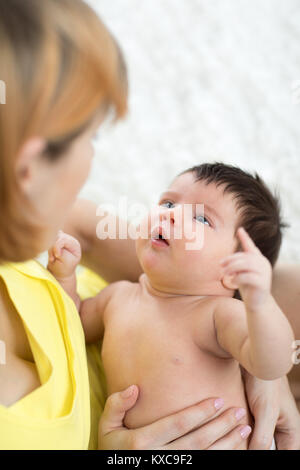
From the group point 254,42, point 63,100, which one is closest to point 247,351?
point 63,100

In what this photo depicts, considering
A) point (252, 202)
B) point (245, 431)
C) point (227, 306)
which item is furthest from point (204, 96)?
point (245, 431)

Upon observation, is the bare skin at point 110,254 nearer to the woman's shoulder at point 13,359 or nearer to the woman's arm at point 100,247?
the woman's arm at point 100,247

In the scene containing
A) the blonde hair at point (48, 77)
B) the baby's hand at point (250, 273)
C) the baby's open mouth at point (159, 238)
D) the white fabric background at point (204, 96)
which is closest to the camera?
the blonde hair at point (48, 77)

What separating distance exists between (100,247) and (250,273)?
1.72 feet

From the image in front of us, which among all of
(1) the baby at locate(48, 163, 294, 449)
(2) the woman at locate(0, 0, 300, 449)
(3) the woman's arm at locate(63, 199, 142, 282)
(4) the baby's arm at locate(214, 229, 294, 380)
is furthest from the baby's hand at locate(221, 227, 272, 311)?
(3) the woman's arm at locate(63, 199, 142, 282)

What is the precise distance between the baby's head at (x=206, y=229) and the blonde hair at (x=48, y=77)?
1.13ft

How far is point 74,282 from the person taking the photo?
1053 mm

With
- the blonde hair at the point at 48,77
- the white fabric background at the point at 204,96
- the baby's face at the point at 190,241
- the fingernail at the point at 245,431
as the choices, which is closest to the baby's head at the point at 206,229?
the baby's face at the point at 190,241

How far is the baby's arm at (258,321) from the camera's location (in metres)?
0.71

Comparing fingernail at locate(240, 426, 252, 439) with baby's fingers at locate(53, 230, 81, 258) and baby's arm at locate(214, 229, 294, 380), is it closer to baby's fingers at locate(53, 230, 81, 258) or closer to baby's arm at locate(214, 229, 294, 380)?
baby's arm at locate(214, 229, 294, 380)

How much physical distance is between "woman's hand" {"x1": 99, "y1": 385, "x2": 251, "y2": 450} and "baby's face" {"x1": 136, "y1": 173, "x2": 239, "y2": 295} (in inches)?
7.1

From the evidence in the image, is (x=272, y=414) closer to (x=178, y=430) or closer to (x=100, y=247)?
(x=178, y=430)

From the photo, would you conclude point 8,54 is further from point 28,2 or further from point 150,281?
point 150,281

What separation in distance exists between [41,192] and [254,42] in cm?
155
